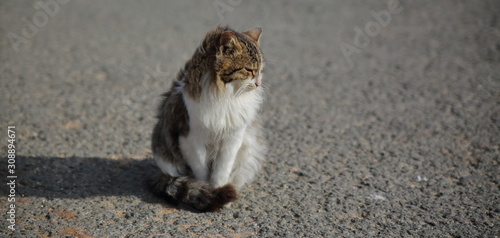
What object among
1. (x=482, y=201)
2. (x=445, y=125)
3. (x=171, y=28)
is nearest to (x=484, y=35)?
(x=445, y=125)

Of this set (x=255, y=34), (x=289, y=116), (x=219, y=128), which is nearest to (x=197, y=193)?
(x=219, y=128)

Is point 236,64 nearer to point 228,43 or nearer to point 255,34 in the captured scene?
point 228,43

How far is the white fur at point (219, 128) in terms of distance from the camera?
3008 millimetres

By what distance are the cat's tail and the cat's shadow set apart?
14 centimetres

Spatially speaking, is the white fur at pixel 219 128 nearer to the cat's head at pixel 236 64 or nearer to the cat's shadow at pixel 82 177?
the cat's head at pixel 236 64

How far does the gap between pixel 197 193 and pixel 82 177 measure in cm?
112

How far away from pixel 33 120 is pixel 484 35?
646 centimetres

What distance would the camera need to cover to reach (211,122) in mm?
Result: 3016

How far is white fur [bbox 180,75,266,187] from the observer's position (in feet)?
9.87

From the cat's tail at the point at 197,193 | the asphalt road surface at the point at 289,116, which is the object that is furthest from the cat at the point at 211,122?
the asphalt road surface at the point at 289,116

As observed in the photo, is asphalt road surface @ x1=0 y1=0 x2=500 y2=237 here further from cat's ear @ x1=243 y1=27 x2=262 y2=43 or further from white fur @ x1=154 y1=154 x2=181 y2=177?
cat's ear @ x1=243 y1=27 x2=262 y2=43

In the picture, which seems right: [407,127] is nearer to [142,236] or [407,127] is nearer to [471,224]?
[471,224]

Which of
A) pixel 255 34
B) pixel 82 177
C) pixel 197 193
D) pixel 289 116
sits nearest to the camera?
pixel 197 193

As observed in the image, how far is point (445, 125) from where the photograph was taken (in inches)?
186
